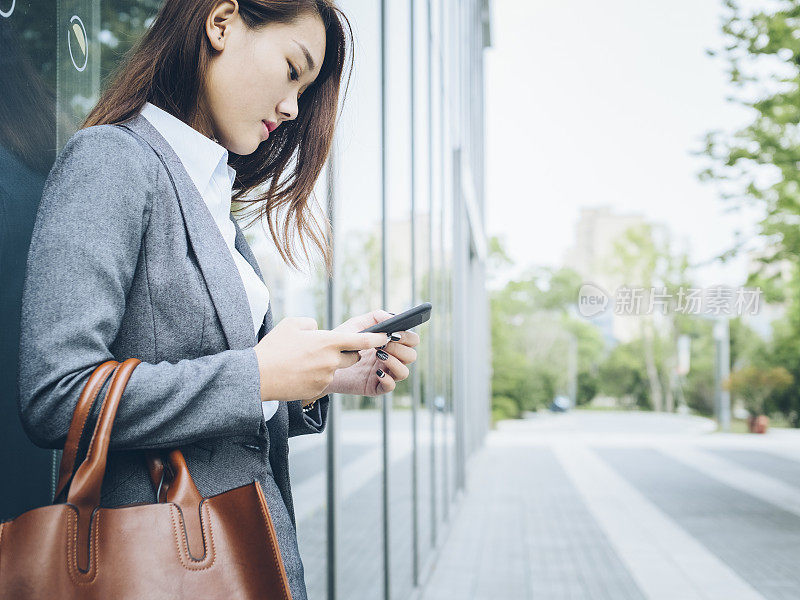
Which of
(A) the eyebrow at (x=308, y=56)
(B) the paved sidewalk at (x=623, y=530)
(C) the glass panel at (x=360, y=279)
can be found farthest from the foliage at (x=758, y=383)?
(A) the eyebrow at (x=308, y=56)

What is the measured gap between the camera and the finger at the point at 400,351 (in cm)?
135

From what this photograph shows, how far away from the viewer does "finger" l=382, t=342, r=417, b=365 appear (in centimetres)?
135

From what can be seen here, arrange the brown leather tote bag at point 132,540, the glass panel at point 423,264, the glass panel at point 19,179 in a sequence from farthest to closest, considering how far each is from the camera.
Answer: the glass panel at point 423,264, the glass panel at point 19,179, the brown leather tote bag at point 132,540

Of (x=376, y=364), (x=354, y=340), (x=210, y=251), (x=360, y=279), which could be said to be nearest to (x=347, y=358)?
(x=354, y=340)

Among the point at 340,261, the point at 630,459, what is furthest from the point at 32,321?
the point at 630,459

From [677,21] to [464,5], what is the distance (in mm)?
30164

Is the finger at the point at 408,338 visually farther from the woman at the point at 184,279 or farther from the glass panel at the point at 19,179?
the glass panel at the point at 19,179

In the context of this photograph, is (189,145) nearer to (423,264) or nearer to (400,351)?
(400,351)

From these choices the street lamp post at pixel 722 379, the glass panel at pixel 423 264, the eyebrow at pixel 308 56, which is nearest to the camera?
the eyebrow at pixel 308 56

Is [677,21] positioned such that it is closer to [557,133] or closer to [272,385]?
[557,133]

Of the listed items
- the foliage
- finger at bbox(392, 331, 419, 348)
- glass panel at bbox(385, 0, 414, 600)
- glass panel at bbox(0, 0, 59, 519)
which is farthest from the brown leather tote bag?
the foliage

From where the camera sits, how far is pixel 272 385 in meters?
0.99

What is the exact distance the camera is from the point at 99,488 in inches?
33.9

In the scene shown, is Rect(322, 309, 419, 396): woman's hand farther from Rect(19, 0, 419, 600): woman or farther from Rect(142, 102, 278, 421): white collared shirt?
Rect(142, 102, 278, 421): white collared shirt
